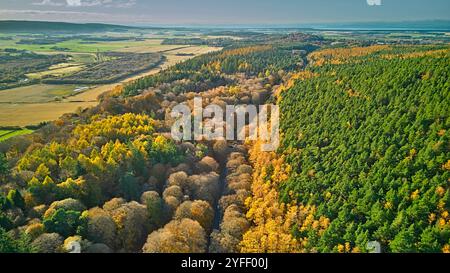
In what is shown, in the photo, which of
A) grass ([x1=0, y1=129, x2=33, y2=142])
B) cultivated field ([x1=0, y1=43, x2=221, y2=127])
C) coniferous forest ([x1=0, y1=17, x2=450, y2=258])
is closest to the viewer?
coniferous forest ([x1=0, y1=17, x2=450, y2=258])

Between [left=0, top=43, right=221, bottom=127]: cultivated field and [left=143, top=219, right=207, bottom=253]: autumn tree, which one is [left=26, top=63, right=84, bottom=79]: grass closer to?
[left=0, top=43, right=221, bottom=127]: cultivated field

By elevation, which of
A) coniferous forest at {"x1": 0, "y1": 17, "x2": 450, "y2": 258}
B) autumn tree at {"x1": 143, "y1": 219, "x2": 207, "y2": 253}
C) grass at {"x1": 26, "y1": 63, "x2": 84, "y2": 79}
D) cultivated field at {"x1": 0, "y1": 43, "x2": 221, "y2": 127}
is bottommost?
autumn tree at {"x1": 143, "y1": 219, "x2": 207, "y2": 253}

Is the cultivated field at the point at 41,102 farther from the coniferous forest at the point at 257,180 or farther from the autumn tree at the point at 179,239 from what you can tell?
the autumn tree at the point at 179,239

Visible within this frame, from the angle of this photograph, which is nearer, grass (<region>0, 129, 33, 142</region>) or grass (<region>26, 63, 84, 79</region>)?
grass (<region>0, 129, 33, 142</region>)

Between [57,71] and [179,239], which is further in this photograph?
[57,71]

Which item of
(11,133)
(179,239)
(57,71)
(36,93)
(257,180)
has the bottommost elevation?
(179,239)

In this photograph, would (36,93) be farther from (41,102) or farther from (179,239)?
(179,239)

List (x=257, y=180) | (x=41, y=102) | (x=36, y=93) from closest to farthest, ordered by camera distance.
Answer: (x=257, y=180)
(x=41, y=102)
(x=36, y=93)

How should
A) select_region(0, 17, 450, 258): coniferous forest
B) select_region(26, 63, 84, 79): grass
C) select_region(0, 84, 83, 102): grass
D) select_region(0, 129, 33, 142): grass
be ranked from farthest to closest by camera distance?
select_region(26, 63, 84, 79): grass
select_region(0, 84, 83, 102): grass
select_region(0, 129, 33, 142): grass
select_region(0, 17, 450, 258): coniferous forest

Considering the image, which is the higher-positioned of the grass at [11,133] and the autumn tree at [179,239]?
the grass at [11,133]

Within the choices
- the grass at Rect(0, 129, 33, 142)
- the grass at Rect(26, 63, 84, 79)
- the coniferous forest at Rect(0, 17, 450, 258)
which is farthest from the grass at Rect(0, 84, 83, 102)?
the grass at Rect(0, 129, 33, 142)

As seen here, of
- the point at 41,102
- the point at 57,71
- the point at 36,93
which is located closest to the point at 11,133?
the point at 41,102

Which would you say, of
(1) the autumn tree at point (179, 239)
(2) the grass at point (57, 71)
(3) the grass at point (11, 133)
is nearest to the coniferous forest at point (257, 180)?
(1) the autumn tree at point (179, 239)
